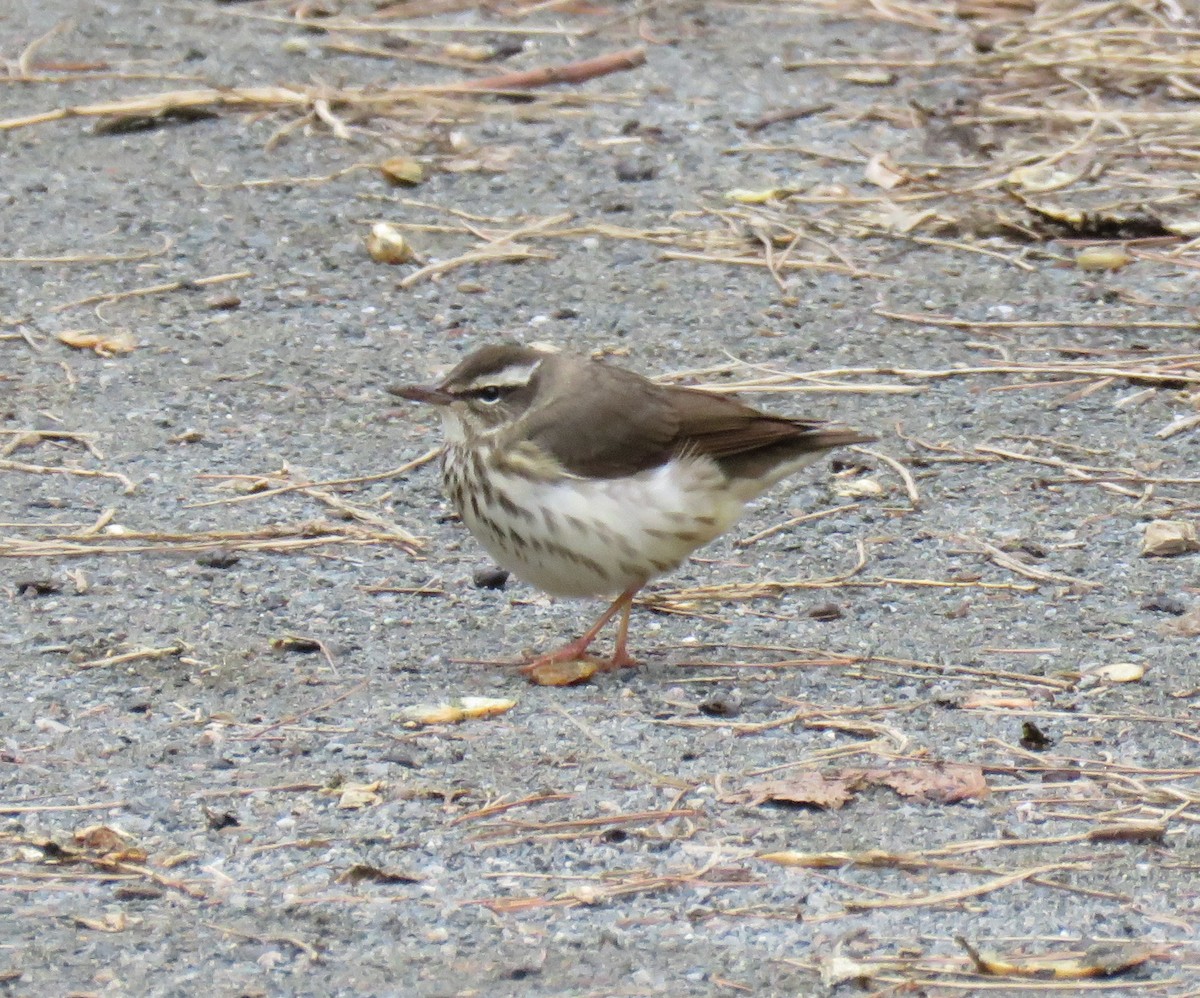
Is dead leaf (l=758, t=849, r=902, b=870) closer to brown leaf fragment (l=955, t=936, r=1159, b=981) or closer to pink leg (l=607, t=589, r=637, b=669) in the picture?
brown leaf fragment (l=955, t=936, r=1159, b=981)

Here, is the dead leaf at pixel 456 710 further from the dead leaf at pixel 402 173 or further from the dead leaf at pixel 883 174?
the dead leaf at pixel 883 174

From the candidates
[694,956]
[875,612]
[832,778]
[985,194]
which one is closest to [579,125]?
[985,194]

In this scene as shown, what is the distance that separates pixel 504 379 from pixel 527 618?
82 centimetres

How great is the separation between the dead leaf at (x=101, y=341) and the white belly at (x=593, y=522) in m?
2.43

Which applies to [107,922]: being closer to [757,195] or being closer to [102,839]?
[102,839]

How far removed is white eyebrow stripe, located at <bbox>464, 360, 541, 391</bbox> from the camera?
586cm

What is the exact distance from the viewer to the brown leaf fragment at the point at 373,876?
432cm

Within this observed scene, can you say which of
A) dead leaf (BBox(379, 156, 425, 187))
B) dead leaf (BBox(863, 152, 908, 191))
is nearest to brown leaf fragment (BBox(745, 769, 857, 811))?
dead leaf (BBox(863, 152, 908, 191))

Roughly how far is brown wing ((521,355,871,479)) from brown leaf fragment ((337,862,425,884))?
5.44ft

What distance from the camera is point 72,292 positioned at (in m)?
8.25

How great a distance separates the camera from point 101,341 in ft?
25.6

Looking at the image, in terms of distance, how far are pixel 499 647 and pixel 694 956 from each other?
77.9 inches

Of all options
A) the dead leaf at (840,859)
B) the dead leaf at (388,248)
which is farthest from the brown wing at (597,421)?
the dead leaf at (388,248)

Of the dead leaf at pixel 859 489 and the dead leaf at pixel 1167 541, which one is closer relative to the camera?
the dead leaf at pixel 1167 541
